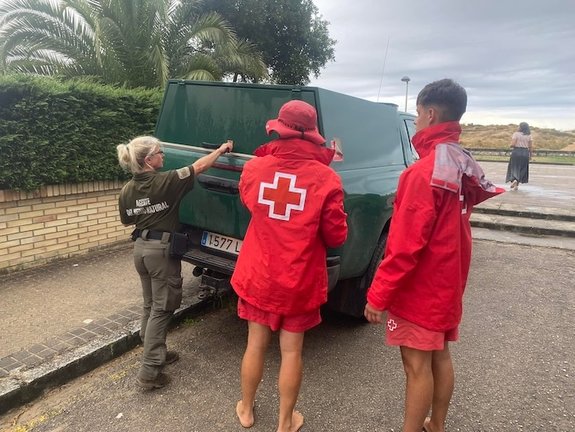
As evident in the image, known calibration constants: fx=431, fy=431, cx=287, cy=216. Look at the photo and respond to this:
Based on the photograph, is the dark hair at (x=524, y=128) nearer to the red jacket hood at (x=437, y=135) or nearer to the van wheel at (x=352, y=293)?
the van wheel at (x=352, y=293)

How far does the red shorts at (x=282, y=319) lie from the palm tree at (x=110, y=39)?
238 inches

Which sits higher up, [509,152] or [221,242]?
[509,152]

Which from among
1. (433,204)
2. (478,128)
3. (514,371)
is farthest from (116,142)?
(478,128)

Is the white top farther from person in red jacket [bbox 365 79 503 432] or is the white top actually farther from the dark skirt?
person in red jacket [bbox 365 79 503 432]

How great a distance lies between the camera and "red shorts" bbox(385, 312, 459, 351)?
7.20ft

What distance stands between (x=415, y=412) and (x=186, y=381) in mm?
1625

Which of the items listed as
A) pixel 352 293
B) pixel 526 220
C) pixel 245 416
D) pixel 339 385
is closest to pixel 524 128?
pixel 526 220

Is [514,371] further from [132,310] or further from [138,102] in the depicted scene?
[138,102]

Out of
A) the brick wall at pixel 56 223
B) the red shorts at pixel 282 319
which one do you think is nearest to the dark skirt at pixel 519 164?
the brick wall at pixel 56 223

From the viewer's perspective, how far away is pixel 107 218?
576 centimetres

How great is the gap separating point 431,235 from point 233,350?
2094 millimetres

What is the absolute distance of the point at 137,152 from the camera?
282cm

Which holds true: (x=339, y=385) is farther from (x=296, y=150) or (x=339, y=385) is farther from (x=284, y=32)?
(x=284, y=32)

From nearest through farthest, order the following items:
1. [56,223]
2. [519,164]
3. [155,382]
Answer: [155,382], [56,223], [519,164]
